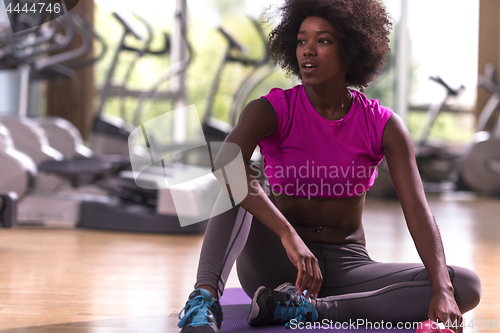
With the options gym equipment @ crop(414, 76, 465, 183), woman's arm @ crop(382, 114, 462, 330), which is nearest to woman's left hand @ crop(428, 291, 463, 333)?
woman's arm @ crop(382, 114, 462, 330)

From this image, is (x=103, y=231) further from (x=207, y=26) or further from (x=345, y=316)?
(x=207, y=26)

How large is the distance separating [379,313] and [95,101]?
4.86 meters

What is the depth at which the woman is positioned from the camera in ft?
3.72

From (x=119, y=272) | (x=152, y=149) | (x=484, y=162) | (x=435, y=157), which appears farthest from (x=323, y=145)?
(x=484, y=162)

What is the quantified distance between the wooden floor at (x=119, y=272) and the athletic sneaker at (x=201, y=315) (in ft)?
0.76

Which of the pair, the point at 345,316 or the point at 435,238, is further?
the point at 345,316

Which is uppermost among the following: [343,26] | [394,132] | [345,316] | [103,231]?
[343,26]

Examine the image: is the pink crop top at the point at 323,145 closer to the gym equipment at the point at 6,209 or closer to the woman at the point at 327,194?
the woman at the point at 327,194

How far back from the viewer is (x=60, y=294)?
1.61m

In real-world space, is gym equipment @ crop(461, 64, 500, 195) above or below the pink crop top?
below

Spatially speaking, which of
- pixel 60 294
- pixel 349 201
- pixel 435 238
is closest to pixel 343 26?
pixel 349 201

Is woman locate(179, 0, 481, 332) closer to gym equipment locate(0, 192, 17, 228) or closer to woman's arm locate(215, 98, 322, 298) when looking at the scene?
woman's arm locate(215, 98, 322, 298)

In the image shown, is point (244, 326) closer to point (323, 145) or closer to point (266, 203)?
point (266, 203)

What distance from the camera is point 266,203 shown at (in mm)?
1114
